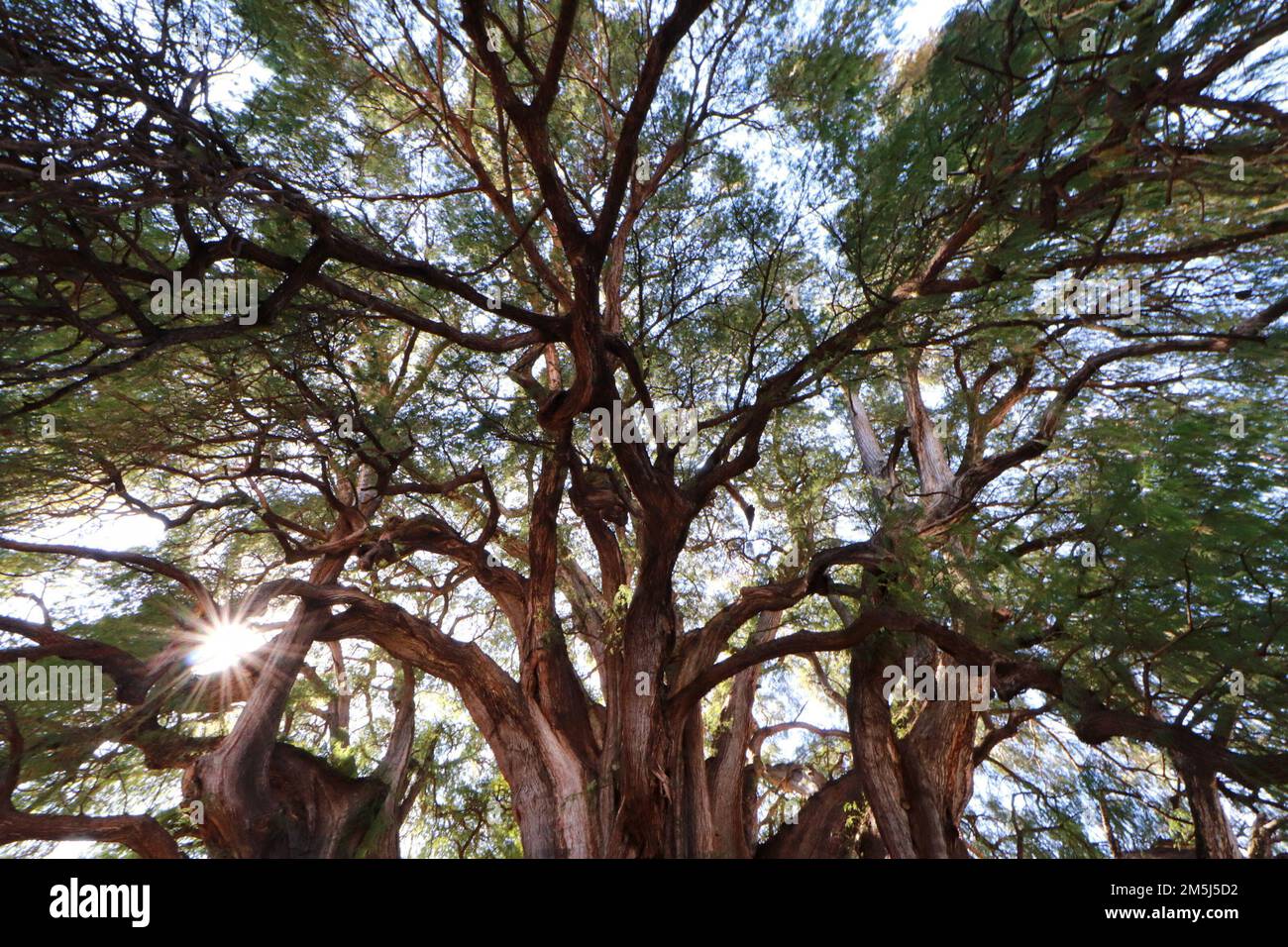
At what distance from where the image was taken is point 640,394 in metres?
4.52

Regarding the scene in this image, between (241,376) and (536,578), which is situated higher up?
(241,376)

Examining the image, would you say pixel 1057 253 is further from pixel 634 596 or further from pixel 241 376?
pixel 241 376

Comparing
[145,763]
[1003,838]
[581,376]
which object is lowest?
[1003,838]

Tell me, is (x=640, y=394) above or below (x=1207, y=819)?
above

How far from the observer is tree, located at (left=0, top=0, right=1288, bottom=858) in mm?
2904

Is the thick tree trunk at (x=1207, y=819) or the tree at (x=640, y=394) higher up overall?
the tree at (x=640, y=394)

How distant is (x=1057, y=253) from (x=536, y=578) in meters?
3.91

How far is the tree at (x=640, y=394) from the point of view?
9.53 ft

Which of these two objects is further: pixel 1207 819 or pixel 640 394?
pixel 640 394

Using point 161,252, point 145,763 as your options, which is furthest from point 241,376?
point 145,763

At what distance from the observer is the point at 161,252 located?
4.07m

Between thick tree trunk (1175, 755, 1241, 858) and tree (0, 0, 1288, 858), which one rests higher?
tree (0, 0, 1288, 858)
